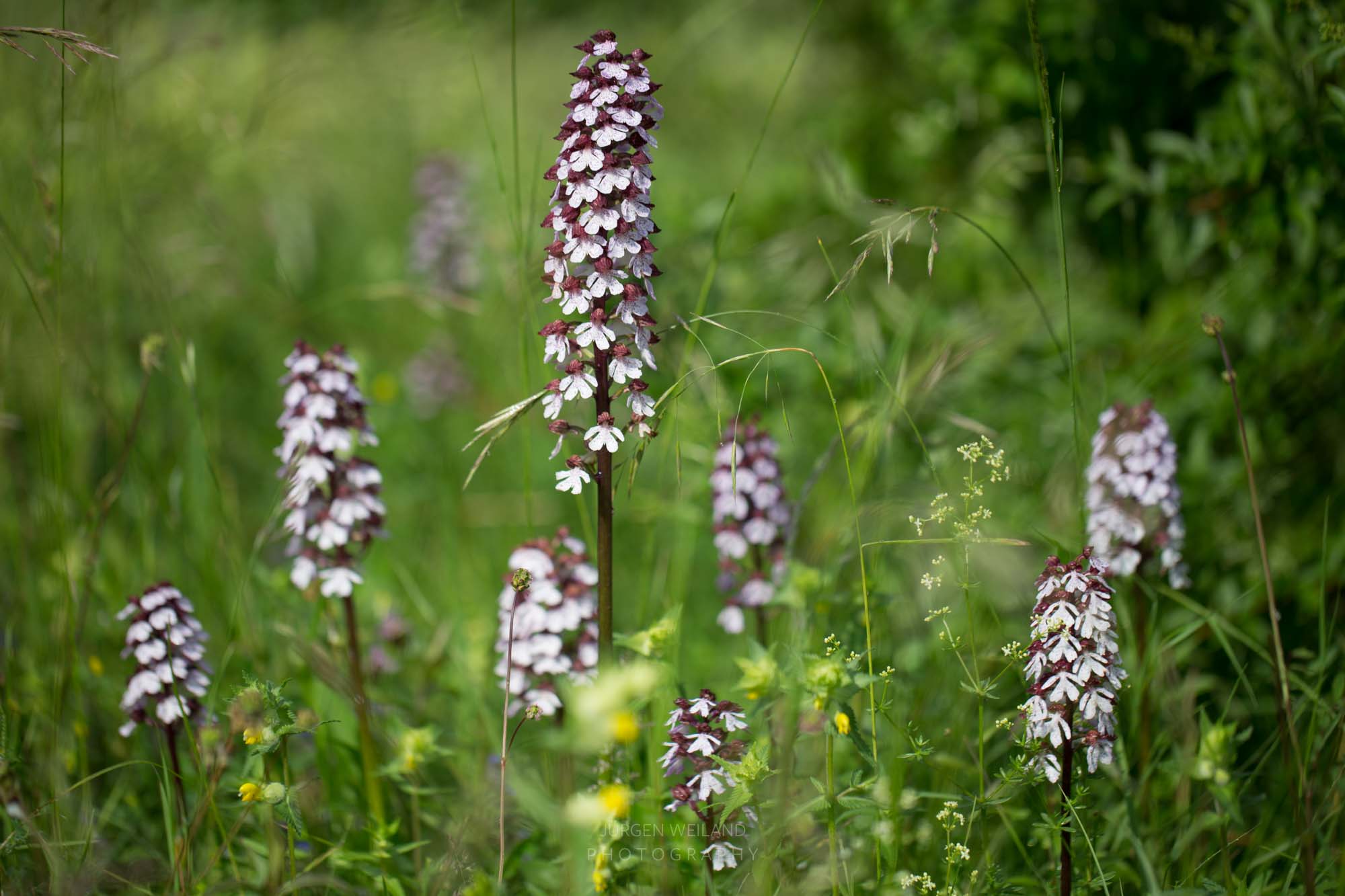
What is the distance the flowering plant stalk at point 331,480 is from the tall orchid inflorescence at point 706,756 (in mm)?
825

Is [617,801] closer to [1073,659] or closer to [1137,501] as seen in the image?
[1073,659]

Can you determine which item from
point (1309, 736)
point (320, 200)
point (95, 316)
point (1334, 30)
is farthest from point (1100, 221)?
point (320, 200)

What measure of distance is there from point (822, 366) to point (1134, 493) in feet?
3.37

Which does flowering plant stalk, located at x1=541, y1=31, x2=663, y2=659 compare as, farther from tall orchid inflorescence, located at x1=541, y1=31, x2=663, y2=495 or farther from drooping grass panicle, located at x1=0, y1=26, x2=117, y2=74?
drooping grass panicle, located at x1=0, y1=26, x2=117, y2=74

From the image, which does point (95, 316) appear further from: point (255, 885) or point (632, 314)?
point (632, 314)

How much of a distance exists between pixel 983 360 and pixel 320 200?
5623 mm

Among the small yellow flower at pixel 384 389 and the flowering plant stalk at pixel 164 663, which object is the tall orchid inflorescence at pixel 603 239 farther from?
the small yellow flower at pixel 384 389

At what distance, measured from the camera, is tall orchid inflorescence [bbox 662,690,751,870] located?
1.83 m

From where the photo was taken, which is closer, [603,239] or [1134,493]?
[603,239]

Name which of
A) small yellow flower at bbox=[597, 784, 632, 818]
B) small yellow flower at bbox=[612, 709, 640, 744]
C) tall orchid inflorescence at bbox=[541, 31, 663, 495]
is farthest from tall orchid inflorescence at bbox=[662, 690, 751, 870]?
tall orchid inflorescence at bbox=[541, 31, 663, 495]

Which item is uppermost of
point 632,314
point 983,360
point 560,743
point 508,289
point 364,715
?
point 508,289

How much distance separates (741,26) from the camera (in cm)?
897

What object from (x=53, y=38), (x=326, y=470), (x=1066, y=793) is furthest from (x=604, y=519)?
(x=53, y=38)

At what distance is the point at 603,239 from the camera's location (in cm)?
184
